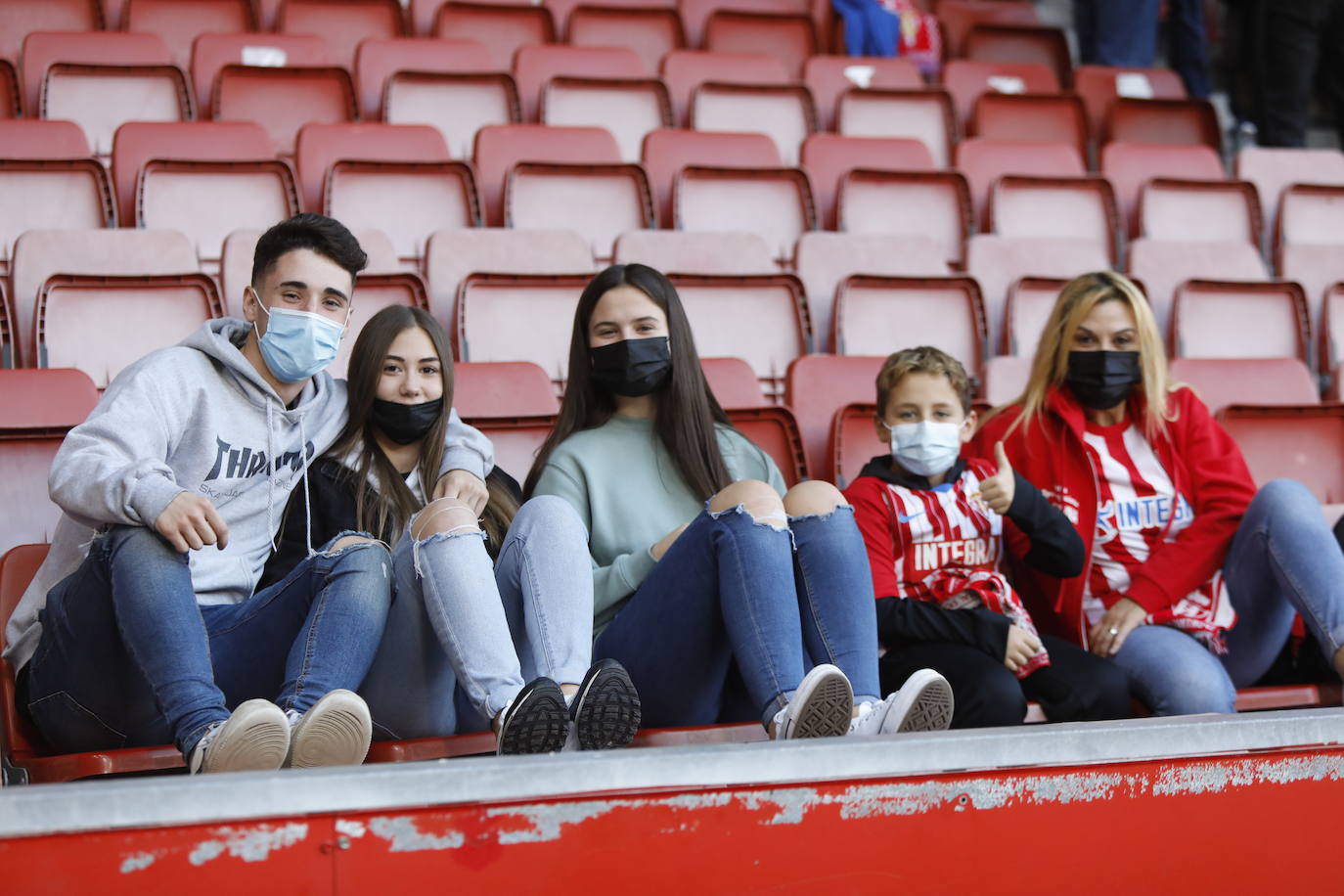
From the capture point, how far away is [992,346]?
11.2ft

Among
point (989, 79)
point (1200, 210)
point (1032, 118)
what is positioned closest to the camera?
point (1200, 210)

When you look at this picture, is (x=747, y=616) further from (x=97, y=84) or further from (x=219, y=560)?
(x=97, y=84)

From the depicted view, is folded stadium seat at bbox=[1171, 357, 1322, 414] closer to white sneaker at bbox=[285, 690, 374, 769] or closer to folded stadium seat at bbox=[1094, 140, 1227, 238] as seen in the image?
folded stadium seat at bbox=[1094, 140, 1227, 238]

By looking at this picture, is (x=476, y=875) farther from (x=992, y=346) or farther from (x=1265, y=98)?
(x=1265, y=98)

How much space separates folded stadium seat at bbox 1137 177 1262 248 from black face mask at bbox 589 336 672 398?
2.42 m

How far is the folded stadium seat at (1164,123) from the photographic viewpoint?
4.82 m

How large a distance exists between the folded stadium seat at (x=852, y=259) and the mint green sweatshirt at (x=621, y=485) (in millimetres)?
1218

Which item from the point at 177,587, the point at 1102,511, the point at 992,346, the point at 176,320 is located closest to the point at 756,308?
the point at 992,346

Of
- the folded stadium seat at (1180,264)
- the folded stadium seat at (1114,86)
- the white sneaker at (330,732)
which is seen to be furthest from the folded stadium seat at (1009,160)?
the white sneaker at (330,732)

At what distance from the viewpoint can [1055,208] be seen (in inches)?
159

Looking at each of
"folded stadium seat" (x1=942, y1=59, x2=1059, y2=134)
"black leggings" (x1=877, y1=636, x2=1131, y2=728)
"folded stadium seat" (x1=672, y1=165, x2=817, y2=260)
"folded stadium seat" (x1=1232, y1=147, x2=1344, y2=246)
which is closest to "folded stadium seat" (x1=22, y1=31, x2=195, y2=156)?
"folded stadium seat" (x1=672, y1=165, x2=817, y2=260)

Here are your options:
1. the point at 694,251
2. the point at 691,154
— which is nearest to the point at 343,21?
the point at 691,154

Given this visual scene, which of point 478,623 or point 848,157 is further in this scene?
point 848,157

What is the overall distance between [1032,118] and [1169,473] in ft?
8.68
